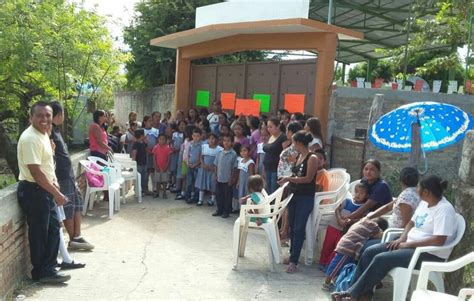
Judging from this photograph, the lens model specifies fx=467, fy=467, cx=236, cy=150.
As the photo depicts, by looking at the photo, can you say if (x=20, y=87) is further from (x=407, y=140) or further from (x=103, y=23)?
(x=407, y=140)

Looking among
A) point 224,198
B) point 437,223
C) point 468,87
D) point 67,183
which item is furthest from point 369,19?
point 437,223

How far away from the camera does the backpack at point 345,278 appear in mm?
4531

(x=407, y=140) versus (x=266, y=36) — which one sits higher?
(x=266, y=36)

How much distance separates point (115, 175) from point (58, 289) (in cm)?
343

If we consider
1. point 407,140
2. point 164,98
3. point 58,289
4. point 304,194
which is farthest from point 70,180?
point 164,98

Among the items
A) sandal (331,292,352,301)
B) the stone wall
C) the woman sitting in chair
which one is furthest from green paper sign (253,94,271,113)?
sandal (331,292,352,301)

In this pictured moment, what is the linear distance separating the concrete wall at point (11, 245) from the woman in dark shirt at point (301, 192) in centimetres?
287

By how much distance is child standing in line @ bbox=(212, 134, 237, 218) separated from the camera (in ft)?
25.8

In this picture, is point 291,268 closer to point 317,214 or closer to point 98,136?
point 317,214

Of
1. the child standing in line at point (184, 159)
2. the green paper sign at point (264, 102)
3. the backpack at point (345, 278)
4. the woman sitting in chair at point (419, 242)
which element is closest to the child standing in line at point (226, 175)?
the child standing in line at point (184, 159)

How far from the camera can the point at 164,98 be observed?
675 inches

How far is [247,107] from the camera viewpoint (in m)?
11.0

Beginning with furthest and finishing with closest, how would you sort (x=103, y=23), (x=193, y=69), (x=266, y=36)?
(x=193, y=69) < (x=266, y=36) < (x=103, y=23)

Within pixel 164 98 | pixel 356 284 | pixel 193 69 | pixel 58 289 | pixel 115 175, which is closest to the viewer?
pixel 356 284
